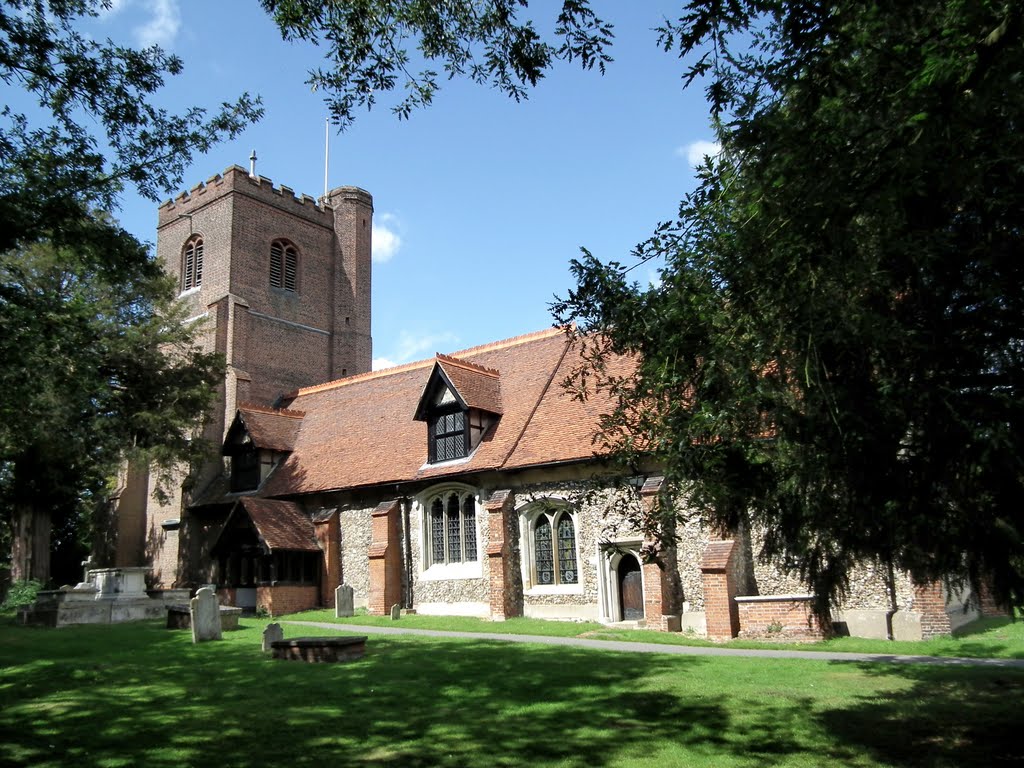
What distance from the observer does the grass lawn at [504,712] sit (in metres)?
7.73

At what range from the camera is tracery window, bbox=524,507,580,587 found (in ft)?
71.0

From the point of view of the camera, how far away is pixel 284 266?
36625mm

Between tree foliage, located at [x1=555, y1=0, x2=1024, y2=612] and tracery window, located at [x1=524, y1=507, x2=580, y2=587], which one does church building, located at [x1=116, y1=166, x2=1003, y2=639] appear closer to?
tracery window, located at [x1=524, y1=507, x2=580, y2=587]

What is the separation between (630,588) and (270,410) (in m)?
16.4

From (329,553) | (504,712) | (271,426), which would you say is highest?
(271,426)

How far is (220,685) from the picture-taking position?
11.5 m

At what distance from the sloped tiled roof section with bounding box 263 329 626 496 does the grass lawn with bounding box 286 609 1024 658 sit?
403cm

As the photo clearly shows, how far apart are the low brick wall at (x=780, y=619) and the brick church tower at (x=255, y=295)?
20.2 metres

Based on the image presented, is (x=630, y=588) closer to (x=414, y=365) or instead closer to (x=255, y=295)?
(x=414, y=365)

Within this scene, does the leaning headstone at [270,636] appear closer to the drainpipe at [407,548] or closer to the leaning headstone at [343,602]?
the leaning headstone at [343,602]

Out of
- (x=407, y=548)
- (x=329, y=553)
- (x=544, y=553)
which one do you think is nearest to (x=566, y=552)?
(x=544, y=553)

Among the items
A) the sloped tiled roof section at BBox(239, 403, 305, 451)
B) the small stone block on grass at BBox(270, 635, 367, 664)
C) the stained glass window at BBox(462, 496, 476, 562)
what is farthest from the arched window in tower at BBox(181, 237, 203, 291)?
the small stone block on grass at BBox(270, 635, 367, 664)

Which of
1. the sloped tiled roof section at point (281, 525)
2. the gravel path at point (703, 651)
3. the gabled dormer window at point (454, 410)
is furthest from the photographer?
the sloped tiled roof section at point (281, 525)

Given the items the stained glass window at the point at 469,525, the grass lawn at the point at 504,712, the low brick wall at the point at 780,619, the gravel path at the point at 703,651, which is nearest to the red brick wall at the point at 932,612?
the low brick wall at the point at 780,619
